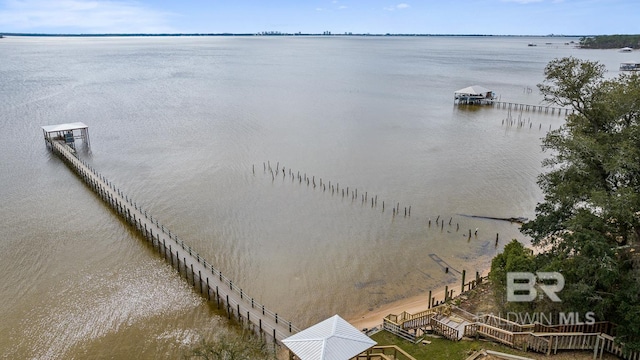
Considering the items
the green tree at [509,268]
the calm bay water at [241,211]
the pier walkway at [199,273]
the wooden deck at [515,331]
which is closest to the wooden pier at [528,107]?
the calm bay water at [241,211]

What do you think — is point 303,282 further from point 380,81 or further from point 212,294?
point 380,81

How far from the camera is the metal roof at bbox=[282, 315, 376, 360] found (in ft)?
46.6

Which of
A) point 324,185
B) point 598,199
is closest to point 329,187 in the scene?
point 324,185

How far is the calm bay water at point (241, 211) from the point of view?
21.6 metres

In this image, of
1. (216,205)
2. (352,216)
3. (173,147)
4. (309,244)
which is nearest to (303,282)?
(309,244)

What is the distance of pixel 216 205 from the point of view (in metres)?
33.1

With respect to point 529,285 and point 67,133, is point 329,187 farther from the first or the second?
point 67,133

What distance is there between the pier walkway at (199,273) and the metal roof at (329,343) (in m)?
4.68

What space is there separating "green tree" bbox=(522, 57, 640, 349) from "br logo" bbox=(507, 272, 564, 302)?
0.31 m

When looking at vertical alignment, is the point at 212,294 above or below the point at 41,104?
below

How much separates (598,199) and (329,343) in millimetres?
10903

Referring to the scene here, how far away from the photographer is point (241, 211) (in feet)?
106

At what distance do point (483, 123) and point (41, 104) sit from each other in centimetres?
6658

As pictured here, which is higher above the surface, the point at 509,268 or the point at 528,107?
the point at 528,107
